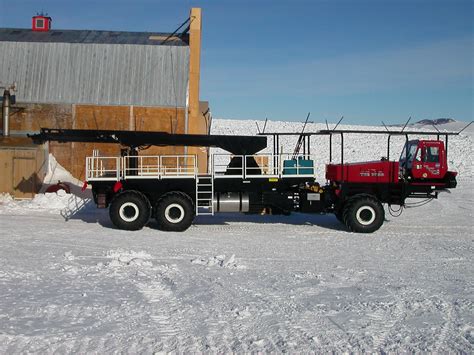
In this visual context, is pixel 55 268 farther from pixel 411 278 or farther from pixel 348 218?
pixel 348 218

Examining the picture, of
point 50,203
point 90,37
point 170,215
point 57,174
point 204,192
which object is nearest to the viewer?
point 170,215

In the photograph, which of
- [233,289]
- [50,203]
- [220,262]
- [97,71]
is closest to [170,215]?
[220,262]

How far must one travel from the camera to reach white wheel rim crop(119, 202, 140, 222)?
575 inches

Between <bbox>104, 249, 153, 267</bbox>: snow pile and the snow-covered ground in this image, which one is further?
<bbox>104, 249, 153, 267</bbox>: snow pile

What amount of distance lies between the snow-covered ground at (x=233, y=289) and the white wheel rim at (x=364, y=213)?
586 mm

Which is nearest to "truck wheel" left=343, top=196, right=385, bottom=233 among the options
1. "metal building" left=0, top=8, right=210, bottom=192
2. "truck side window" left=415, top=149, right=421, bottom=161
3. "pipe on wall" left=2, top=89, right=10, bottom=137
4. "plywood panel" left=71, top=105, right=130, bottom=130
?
"truck side window" left=415, top=149, right=421, bottom=161

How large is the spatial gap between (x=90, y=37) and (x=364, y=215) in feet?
61.5

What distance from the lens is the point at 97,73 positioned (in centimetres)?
2547

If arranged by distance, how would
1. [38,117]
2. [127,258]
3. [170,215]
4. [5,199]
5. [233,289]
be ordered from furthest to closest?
[38,117] → [5,199] → [170,215] → [127,258] → [233,289]

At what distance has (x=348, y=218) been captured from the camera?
48.3 feet

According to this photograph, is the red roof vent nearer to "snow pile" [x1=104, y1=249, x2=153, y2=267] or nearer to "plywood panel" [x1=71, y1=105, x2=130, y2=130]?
"plywood panel" [x1=71, y1=105, x2=130, y2=130]

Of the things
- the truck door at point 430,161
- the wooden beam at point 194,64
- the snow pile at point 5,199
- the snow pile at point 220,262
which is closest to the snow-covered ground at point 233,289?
the snow pile at point 220,262

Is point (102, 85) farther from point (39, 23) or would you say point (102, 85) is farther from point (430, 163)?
point (430, 163)

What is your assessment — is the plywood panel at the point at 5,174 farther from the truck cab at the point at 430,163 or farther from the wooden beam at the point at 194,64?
the truck cab at the point at 430,163
